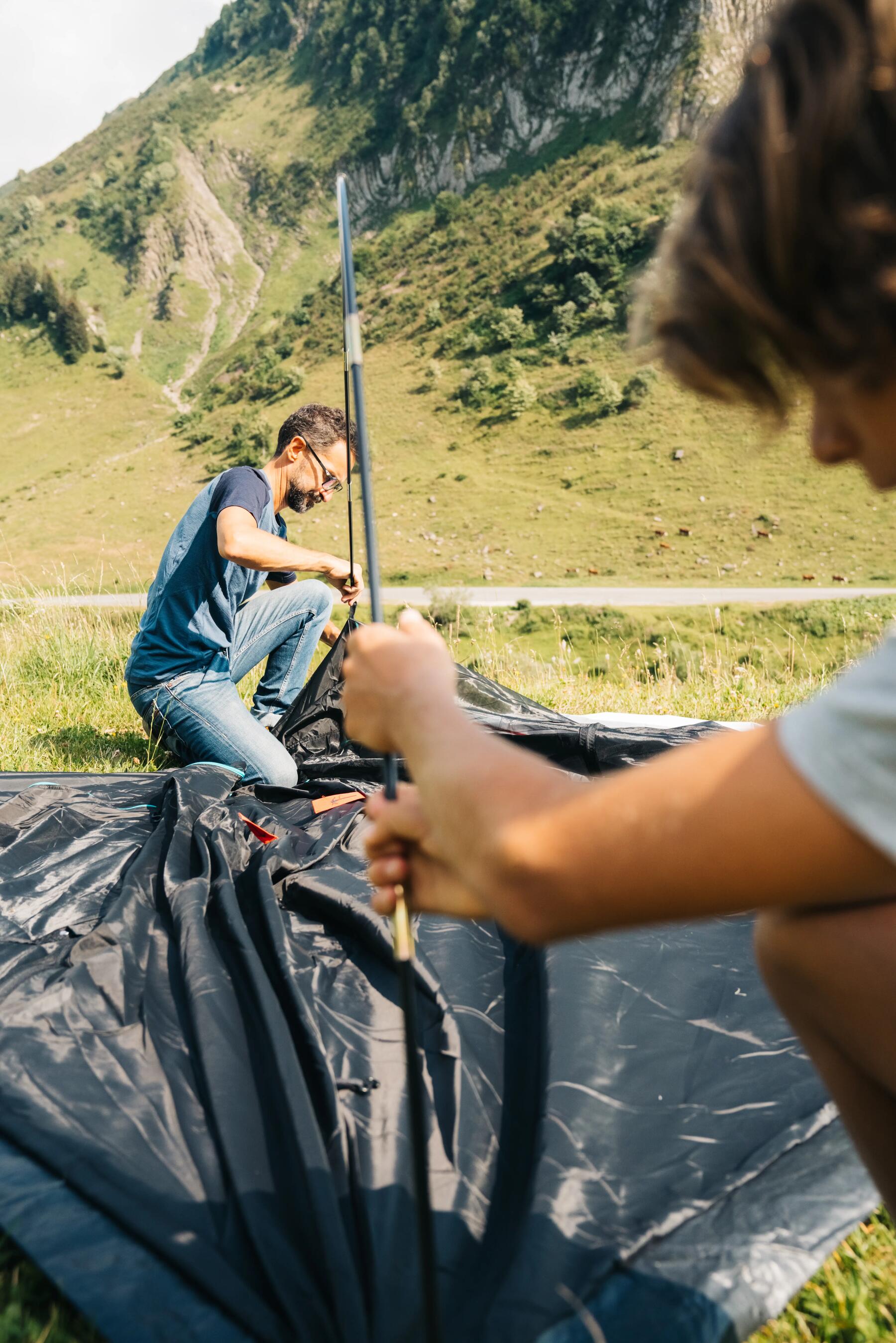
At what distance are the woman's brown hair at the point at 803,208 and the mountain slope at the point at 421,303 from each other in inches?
739

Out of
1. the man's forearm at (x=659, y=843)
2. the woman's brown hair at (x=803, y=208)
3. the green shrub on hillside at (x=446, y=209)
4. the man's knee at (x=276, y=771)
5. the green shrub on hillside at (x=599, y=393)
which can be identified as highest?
the woman's brown hair at (x=803, y=208)

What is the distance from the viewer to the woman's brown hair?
2.02 feet

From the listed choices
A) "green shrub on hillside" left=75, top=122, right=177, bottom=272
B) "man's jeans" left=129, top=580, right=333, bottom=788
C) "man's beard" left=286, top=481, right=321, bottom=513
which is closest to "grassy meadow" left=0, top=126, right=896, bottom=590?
"green shrub on hillside" left=75, top=122, right=177, bottom=272

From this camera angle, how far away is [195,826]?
7.81ft

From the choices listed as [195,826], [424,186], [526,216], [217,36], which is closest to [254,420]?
[526,216]

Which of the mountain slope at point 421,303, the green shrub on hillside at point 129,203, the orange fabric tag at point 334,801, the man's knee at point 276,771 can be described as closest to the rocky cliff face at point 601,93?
the mountain slope at point 421,303

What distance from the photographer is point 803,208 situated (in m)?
0.64

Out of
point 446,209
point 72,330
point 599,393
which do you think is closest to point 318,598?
point 599,393

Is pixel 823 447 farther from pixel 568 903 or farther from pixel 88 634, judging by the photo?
pixel 88 634

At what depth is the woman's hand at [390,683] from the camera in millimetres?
867

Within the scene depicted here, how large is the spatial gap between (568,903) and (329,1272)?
2.83 ft

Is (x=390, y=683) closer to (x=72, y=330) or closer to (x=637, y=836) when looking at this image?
(x=637, y=836)

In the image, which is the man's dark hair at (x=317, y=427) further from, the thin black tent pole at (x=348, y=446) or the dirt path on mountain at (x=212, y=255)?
the dirt path on mountain at (x=212, y=255)

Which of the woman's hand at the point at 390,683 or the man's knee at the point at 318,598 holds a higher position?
the woman's hand at the point at 390,683
